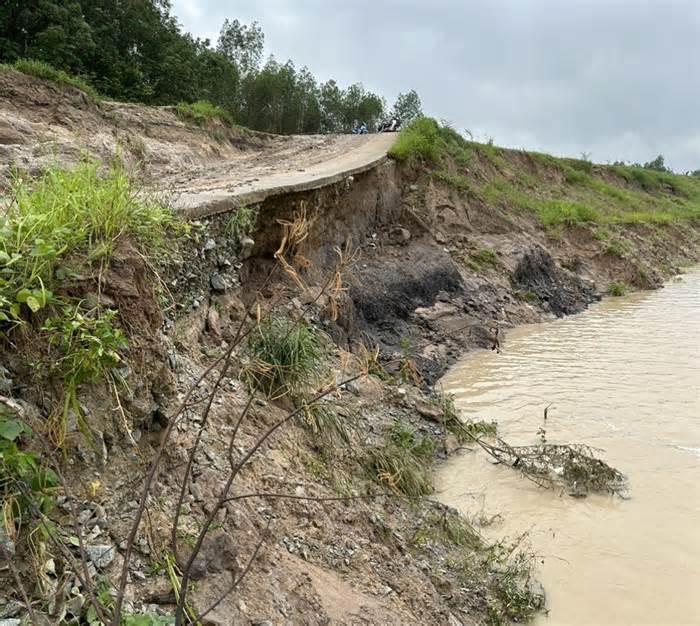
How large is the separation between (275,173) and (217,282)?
14.8 feet

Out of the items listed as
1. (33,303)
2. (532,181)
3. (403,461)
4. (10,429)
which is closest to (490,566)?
(403,461)

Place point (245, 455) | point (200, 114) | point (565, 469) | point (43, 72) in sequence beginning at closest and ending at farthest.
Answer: point (245, 455) → point (565, 469) → point (43, 72) → point (200, 114)

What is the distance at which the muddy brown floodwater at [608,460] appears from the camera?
361 centimetres

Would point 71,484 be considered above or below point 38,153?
below

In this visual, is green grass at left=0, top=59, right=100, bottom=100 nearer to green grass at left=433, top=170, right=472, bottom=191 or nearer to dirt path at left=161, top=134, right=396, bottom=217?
dirt path at left=161, top=134, right=396, bottom=217

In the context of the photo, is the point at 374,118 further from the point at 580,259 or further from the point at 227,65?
the point at 580,259

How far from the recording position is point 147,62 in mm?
20641

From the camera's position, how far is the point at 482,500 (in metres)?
4.64

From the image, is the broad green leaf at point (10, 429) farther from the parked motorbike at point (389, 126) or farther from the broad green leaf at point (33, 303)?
the parked motorbike at point (389, 126)

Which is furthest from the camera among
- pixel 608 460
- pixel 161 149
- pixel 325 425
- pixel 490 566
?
pixel 161 149

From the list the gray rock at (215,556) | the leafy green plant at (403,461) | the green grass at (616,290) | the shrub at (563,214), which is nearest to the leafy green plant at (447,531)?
the leafy green plant at (403,461)

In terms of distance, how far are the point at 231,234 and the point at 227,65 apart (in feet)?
82.3

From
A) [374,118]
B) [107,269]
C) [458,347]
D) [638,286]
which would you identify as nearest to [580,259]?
[638,286]

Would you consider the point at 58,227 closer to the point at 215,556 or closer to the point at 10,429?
Result: the point at 10,429
